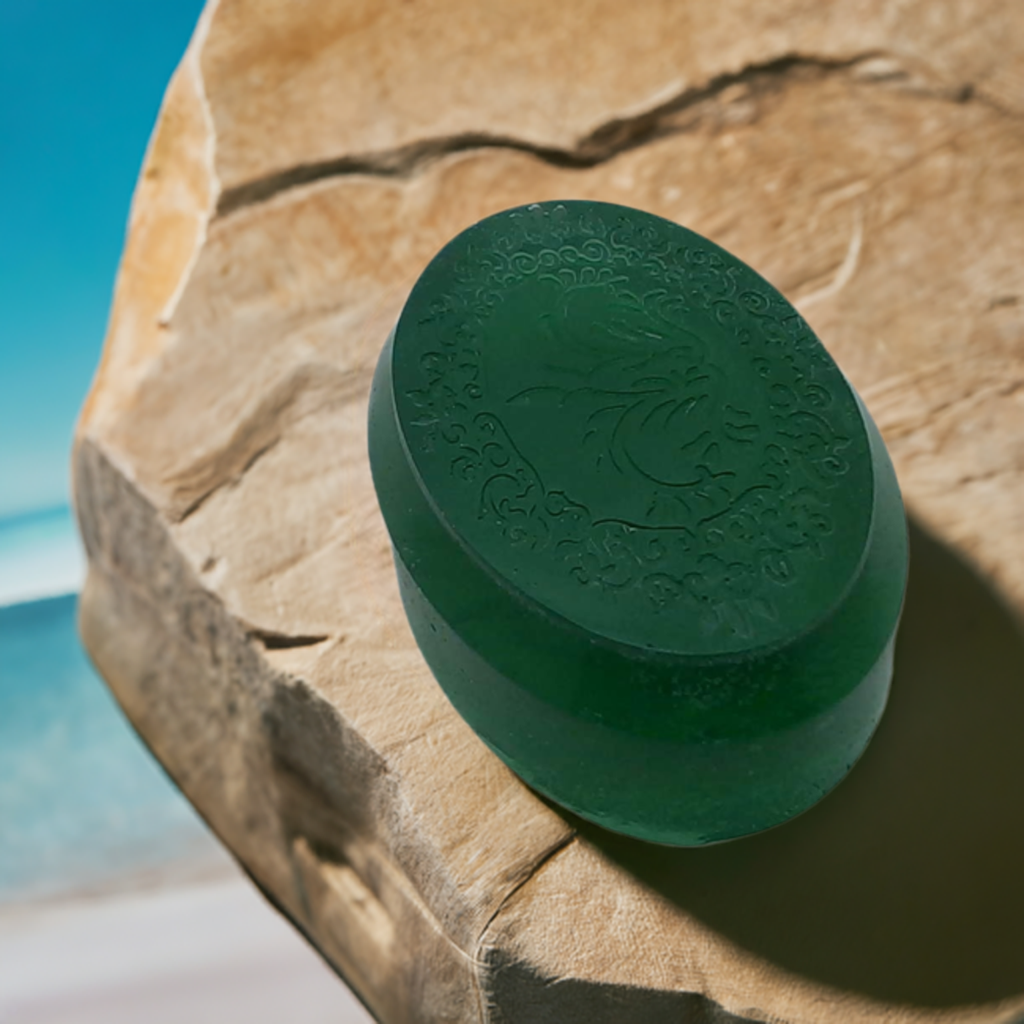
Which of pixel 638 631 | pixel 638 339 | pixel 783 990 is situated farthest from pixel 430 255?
pixel 783 990

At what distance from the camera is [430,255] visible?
5.73 ft

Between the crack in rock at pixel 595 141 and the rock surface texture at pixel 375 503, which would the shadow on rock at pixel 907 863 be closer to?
the rock surface texture at pixel 375 503

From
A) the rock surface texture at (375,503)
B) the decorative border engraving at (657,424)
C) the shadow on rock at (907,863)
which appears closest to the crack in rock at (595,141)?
the rock surface texture at (375,503)

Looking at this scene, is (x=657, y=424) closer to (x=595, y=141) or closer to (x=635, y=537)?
(x=635, y=537)

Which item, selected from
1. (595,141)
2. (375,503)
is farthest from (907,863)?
(595,141)

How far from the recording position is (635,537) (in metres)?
1.04

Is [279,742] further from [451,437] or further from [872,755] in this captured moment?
[872,755]

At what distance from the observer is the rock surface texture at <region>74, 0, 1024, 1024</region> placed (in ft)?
3.78

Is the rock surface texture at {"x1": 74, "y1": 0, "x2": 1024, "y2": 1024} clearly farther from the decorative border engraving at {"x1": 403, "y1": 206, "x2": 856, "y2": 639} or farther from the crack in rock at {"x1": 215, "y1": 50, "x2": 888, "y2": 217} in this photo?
the decorative border engraving at {"x1": 403, "y1": 206, "x2": 856, "y2": 639}

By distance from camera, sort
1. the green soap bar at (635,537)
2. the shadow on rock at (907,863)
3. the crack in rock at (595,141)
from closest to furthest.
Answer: the green soap bar at (635,537)
the shadow on rock at (907,863)
the crack in rock at (595,141)

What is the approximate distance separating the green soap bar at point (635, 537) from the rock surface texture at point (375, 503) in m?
0.12

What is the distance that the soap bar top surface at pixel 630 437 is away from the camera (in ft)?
3.34

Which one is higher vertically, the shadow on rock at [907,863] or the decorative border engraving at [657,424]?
the decorative border engraving at [657,424]

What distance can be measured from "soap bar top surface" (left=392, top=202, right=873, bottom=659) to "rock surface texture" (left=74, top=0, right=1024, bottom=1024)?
34 centimetres
